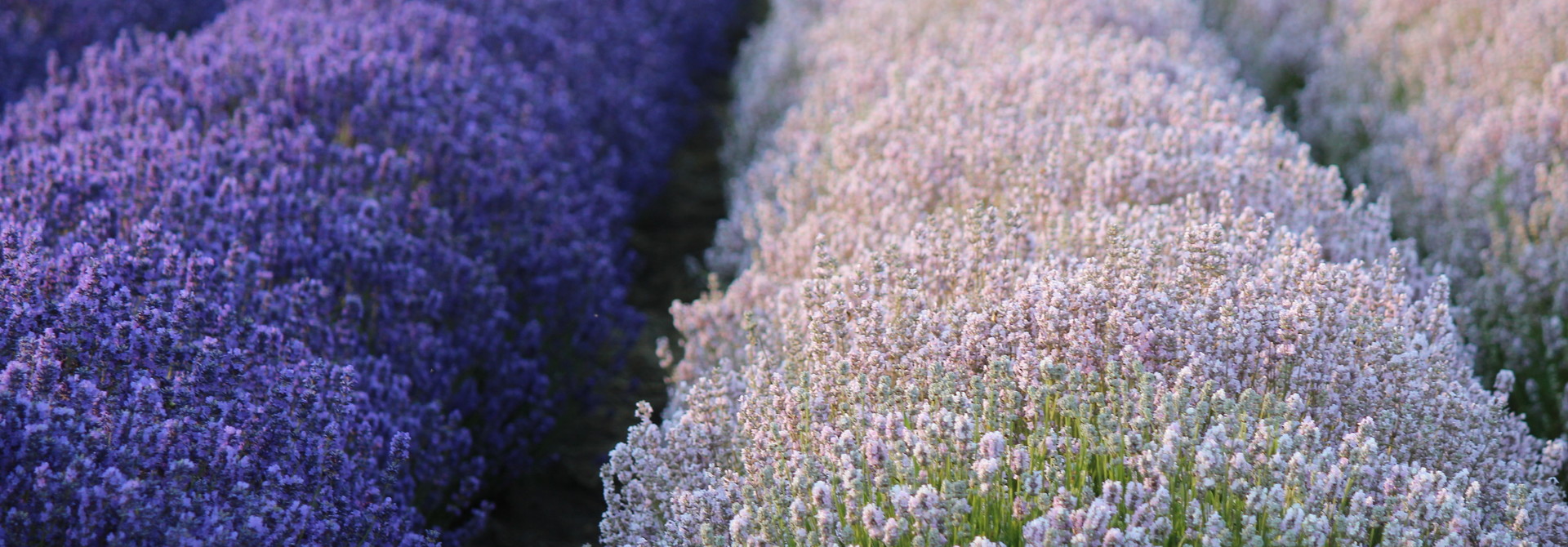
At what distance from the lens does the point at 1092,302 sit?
2.59m

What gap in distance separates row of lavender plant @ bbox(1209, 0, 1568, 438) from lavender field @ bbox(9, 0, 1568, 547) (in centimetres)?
2

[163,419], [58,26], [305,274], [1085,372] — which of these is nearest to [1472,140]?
[1085,372]

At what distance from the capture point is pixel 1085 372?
101 inches

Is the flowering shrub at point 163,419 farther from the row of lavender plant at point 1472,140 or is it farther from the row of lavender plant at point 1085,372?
the row of lavender plant at point 1472,140

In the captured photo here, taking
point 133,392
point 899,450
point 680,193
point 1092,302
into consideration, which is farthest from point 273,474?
point 680,193

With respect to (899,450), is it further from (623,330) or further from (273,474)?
(623,330)

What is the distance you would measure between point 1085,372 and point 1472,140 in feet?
8.71

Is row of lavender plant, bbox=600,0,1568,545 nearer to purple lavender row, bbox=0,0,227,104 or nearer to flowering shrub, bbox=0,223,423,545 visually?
flowering shrub, bbox=0,223,423,545

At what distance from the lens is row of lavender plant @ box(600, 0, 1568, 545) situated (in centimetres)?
217

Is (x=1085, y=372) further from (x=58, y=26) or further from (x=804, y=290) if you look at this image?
(x=58, y=26)

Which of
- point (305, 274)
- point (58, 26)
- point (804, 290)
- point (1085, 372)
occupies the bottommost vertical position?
point (1085, 372)

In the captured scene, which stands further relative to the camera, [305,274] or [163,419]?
[305,274]

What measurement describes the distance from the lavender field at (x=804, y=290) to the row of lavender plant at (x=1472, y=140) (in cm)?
2

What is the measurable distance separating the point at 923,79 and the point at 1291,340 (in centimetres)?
233
